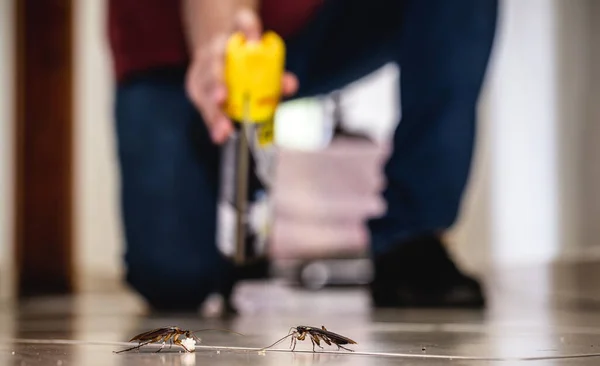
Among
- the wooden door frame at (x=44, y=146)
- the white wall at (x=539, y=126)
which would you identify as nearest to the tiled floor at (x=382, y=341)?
the white wall at (x=539, y=126)

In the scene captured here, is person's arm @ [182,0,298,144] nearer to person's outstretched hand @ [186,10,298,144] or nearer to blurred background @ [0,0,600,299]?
person's outstretched hand @ [186,10,298,144]

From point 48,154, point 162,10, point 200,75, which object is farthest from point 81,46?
point 200,75

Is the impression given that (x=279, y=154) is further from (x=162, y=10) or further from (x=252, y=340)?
(x=252, y=340)

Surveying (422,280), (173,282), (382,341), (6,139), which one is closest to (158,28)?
(173,282)

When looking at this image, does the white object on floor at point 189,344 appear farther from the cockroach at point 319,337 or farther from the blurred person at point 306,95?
the blurred person at point 306,95

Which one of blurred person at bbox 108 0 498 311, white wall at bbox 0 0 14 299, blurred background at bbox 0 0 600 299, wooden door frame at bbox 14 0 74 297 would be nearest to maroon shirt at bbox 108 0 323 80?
blurred person at bbox 108 0 498 311

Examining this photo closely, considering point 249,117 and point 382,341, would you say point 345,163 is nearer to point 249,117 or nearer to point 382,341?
point 249,117

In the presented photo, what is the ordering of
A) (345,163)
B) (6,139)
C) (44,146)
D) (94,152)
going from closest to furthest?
(6,139), (44,146), (94,152), (345,163)
